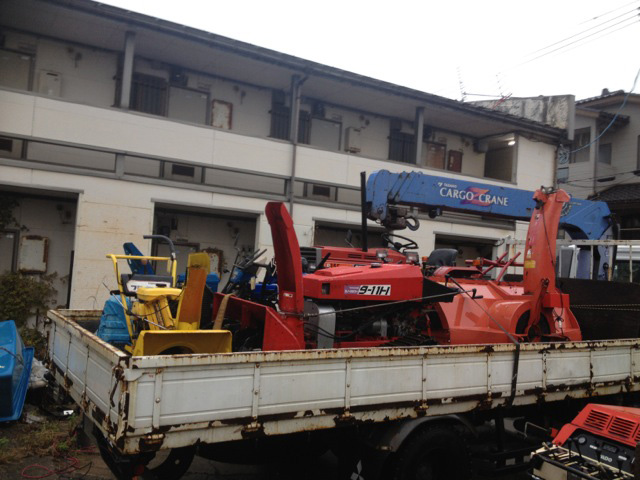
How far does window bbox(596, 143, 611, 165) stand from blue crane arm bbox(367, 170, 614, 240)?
16.4m

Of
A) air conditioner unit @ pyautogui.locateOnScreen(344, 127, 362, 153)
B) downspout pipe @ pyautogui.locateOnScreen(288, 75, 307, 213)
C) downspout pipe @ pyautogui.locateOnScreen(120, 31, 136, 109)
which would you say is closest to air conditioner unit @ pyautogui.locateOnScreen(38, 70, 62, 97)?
downspout pipe @ pyautogui.locateOnScreen(120, 31, 136, 109)

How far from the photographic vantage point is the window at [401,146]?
55.1ft

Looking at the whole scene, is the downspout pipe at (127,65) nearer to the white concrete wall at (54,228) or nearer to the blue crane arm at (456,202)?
the white concrete wall at (54,228)

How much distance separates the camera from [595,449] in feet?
14.2

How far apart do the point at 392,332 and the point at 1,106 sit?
358 inches

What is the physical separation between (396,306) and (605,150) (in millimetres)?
21667

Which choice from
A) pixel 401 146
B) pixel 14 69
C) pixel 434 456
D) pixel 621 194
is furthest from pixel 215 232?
pixel 621 194

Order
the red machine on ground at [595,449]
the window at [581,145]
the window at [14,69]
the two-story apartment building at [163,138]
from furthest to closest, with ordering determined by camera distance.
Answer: the window at [581,145] → the window at [14,69] → the two-story apartment building at [163,138] → the red machine on ground at [595,449]

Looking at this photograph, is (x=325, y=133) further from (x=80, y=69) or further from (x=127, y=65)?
(x=80, y=69)

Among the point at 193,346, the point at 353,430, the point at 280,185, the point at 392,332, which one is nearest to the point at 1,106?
the point at 280,185

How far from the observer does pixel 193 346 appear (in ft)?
15.1

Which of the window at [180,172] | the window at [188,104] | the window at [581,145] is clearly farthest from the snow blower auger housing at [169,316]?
the window at [581,145]

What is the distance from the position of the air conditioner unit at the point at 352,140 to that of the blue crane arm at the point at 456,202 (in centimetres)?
810

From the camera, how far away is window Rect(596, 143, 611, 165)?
22969 millimetres
